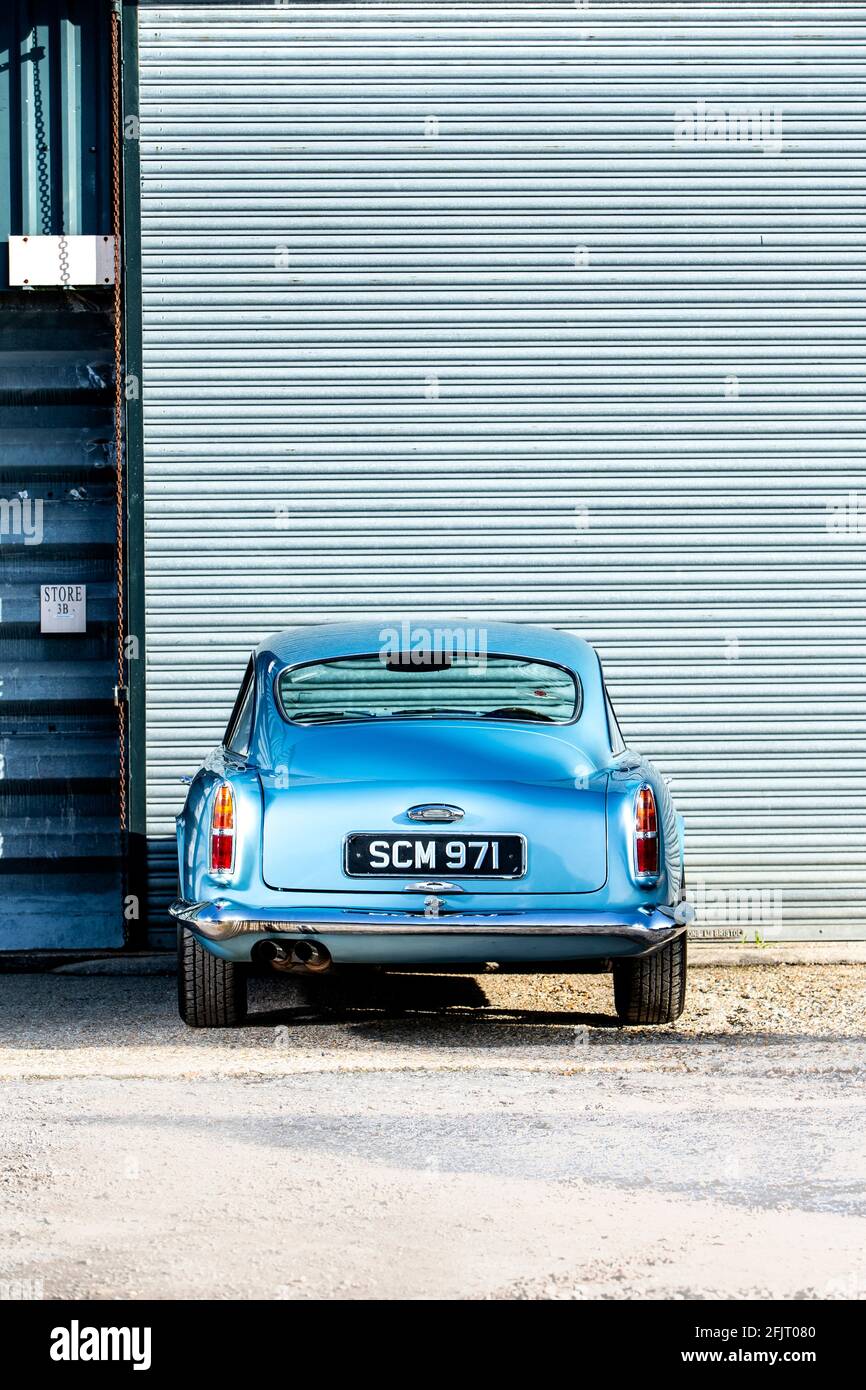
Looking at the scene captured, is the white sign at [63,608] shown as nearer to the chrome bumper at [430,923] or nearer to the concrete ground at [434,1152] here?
the concrete ground at [434,1152]

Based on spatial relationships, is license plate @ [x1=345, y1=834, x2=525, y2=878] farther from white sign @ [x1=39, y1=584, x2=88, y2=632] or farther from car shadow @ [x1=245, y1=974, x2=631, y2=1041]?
white sign @ [x1=39, y1=584, x2=88, y2=632]

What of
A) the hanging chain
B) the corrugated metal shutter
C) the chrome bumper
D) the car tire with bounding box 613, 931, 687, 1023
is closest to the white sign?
the hanging chain

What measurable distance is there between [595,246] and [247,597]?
107 inches

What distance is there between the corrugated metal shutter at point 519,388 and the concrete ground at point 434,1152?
2.37 m

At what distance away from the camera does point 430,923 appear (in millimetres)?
5797

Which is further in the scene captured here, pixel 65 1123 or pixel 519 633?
pixel 519 633

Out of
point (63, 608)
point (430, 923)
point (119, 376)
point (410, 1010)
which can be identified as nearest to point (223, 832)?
point (430, 923)

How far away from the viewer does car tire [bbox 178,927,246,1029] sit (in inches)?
245

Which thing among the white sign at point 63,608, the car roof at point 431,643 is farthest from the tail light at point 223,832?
the white sign at point 63,608

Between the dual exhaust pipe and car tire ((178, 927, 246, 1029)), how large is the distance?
20 centimetres
